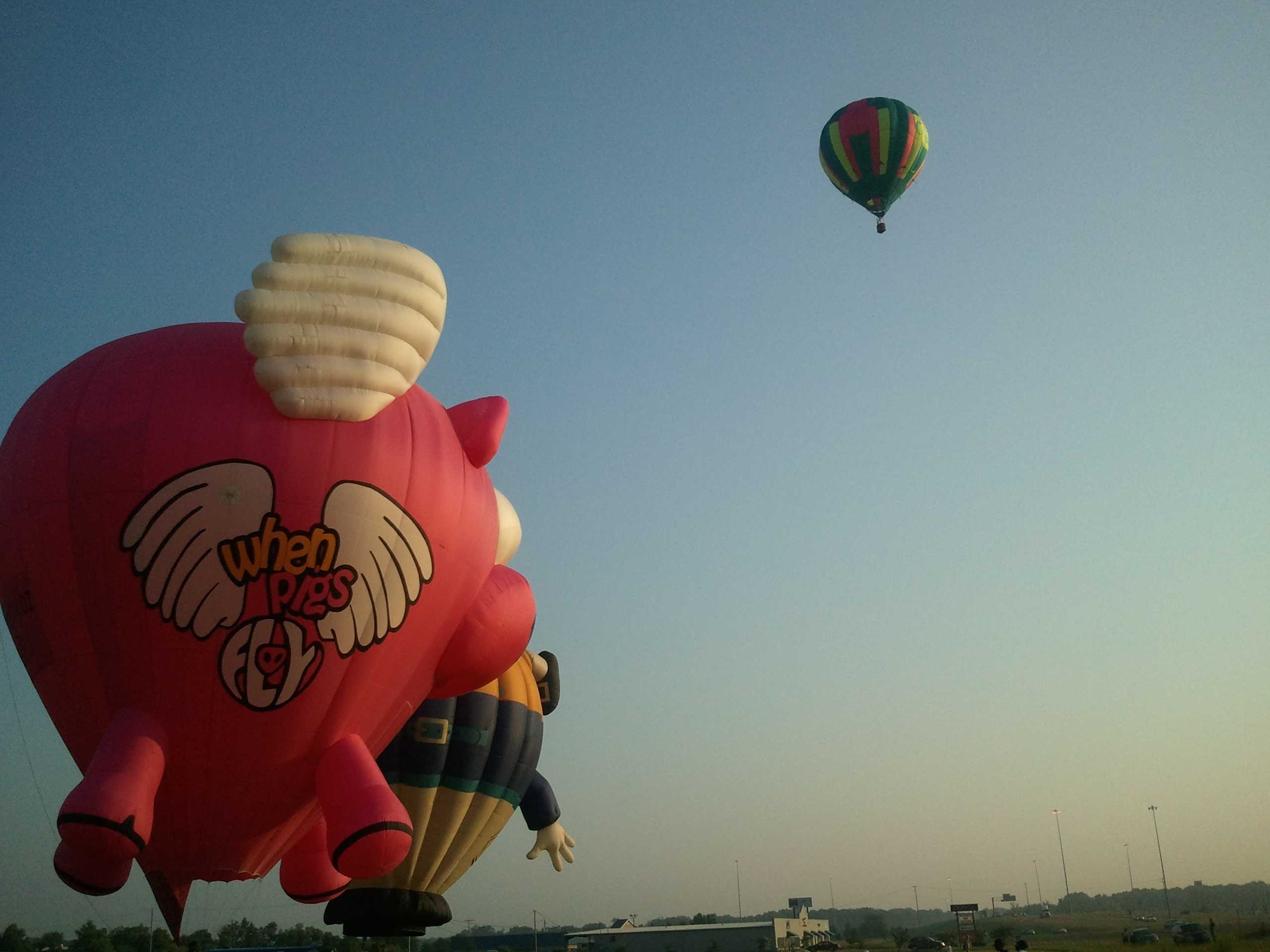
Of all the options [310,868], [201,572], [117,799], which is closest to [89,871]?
[117,799]

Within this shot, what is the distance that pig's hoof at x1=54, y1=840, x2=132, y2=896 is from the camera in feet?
25.1

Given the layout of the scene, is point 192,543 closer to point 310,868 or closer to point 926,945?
point 310,868

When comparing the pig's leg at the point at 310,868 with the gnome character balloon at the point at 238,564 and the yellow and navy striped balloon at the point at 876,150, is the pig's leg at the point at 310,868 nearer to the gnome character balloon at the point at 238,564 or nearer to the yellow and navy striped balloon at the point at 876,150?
the gnome character balloon at the point at 238,564

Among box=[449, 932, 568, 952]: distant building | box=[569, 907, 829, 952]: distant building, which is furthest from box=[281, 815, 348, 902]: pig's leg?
box=[449, 932, 568, 952]: distant building

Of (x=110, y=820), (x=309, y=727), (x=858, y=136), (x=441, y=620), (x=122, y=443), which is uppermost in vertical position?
(x=858, y=136)

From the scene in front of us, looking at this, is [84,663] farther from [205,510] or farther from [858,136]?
[858,136]

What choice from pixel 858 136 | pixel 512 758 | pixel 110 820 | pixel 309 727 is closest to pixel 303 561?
pixel 309 727

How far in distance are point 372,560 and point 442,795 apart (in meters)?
6.41

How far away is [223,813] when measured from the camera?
8.46 metres

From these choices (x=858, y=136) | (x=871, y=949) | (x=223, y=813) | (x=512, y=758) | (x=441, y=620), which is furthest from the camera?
(x=871, y=949)

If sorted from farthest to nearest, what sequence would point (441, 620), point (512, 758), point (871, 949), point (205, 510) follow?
point (871, 949) → point (512, 758) → point (441, 620) → point (205, 510)

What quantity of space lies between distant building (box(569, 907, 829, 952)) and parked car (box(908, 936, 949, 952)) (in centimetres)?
820

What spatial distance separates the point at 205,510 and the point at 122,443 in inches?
31.6

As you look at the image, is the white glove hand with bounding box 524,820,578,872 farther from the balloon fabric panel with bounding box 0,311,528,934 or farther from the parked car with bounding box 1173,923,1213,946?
the parked car with bounding box 1173,923,1213,946
